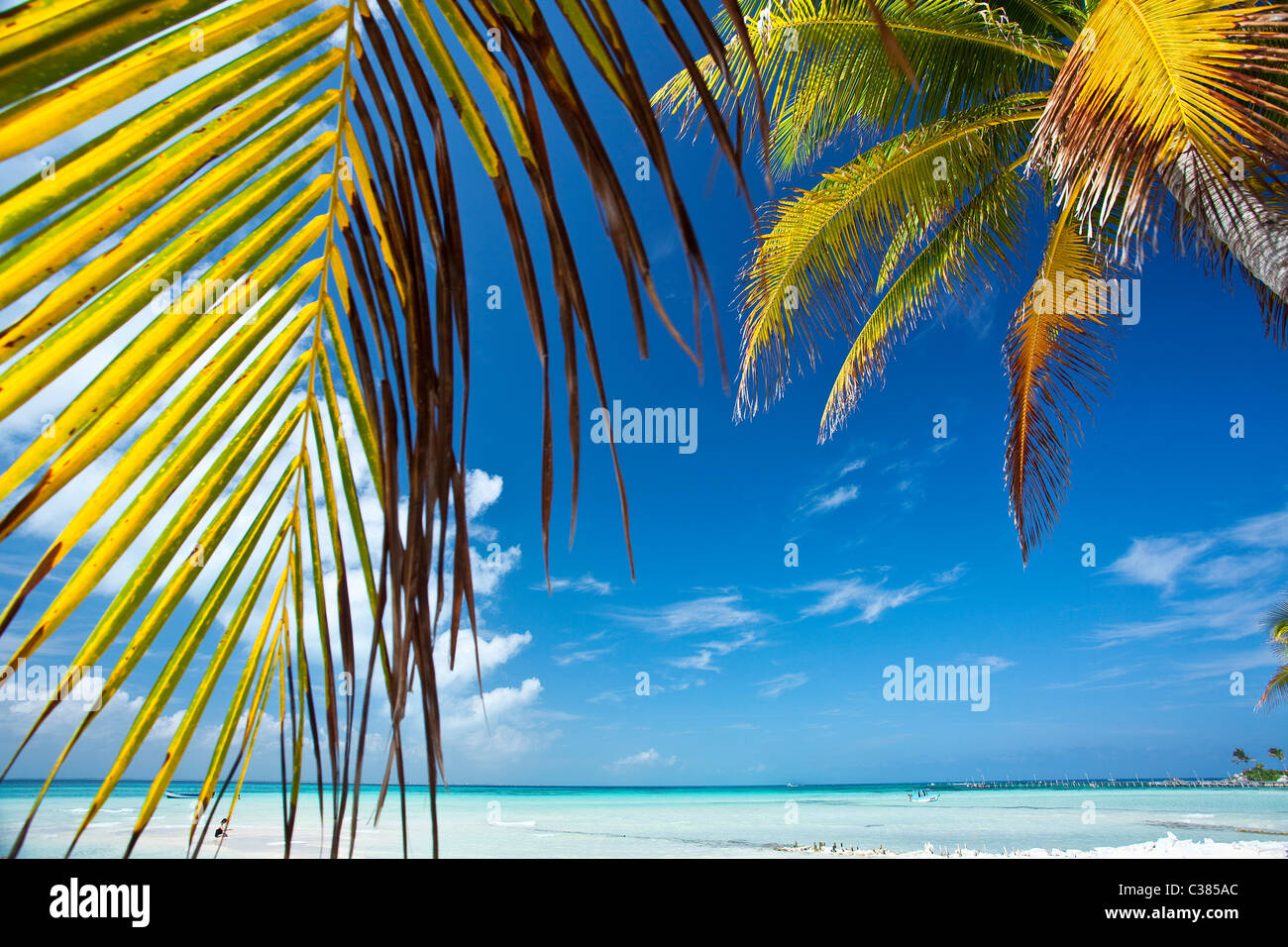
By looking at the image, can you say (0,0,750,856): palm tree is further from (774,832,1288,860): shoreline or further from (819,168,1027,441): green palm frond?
(774,832,1288,860): shoreline

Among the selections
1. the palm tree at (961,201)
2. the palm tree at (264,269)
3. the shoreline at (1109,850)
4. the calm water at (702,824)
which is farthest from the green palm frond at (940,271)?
the calm water at (702,824)

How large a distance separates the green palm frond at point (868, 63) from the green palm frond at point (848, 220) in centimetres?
29

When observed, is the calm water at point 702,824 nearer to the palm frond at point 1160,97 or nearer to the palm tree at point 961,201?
the palm tree at point 961,201

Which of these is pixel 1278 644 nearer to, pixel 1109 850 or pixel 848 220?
pixel 1109 850

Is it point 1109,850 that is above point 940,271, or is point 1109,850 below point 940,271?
below

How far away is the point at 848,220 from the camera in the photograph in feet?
16.6

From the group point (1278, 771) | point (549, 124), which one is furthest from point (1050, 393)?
point (1278, 771)

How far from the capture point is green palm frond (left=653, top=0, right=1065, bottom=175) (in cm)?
450

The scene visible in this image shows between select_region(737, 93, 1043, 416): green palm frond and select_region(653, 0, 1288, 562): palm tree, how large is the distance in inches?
0.6

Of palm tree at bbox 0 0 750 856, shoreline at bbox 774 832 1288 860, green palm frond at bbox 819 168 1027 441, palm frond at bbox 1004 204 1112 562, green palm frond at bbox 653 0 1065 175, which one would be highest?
green palm frond at bbox 653 0 1065 175

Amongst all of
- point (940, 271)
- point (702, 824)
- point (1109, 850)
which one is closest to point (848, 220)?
point (940, 271)

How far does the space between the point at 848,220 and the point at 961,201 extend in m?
1.11

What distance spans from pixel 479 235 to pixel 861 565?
85.1 ft

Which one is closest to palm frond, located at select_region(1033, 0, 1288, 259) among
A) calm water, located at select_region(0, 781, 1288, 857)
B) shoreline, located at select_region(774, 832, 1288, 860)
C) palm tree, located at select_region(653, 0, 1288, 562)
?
palm tree, located at select_region(653, 0, 1288, 562)
